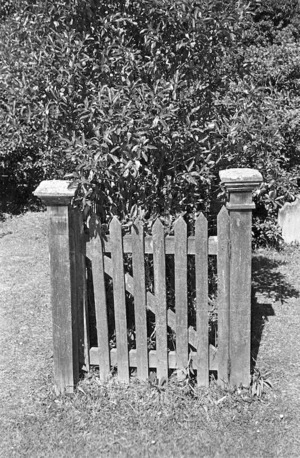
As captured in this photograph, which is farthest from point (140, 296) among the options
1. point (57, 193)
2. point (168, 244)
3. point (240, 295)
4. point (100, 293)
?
point (57, 193)

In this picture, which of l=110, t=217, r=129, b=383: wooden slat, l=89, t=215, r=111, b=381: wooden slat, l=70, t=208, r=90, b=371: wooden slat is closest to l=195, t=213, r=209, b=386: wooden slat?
l=110, t=217, r=129, b=383: wooden slat

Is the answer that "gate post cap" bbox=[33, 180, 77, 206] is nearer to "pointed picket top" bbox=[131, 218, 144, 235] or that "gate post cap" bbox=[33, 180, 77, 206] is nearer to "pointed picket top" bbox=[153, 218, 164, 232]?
"pointed picket top" bbox=[131, 218, 144, 235]

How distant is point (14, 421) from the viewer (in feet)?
11.5

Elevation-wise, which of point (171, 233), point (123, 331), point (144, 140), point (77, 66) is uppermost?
point (77, 66)

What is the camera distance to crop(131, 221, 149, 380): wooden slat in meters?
3.58

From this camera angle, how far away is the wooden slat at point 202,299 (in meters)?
3.50

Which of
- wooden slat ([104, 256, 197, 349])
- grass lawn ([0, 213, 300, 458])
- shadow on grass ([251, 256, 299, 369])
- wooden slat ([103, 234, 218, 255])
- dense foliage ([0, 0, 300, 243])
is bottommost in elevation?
grass lawn ([0, 213, 300, 458])

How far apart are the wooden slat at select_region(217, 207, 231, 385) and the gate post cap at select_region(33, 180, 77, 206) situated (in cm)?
98

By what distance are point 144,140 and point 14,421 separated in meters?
2.02

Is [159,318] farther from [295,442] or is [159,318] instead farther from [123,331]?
[295,442]

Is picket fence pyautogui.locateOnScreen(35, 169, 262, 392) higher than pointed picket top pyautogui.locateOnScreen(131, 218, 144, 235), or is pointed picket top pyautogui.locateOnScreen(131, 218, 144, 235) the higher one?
pointed picket top pyautogui.locateOnScreen(131, 218, 144, 235)

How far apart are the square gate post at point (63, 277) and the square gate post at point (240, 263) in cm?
104

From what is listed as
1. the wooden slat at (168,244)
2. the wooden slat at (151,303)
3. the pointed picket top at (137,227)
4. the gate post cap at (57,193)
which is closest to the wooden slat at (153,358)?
the wooden slat at (151,303)

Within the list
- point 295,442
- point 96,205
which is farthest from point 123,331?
point 295,442
